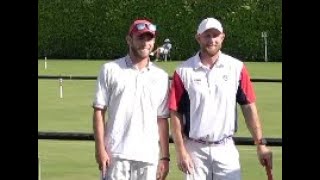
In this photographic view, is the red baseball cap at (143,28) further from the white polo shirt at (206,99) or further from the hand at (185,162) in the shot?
the hand at (185,162)

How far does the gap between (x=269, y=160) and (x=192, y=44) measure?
25587 mm

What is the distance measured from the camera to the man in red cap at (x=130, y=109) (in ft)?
16.1

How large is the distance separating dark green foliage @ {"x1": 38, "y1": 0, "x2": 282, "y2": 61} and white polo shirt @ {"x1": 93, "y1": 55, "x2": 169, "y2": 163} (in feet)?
81.4

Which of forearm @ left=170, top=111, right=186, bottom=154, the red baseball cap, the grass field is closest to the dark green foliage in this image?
the grass field

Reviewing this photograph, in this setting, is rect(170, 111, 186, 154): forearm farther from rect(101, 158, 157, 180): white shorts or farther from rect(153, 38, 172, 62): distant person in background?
rect(153, 38, 172, 62): distant person in background

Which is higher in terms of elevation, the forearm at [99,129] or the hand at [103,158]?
the forearm at [99,129]

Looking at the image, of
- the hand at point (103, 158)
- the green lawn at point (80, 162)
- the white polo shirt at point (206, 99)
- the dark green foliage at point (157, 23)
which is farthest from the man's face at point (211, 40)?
the dark green foliage at point (157, 23)

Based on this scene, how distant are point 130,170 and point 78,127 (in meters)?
5.92

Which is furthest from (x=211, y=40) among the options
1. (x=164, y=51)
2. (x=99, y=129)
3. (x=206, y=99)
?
(x=164, y=51)

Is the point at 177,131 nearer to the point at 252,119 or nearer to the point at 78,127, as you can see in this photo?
the point at 252,119

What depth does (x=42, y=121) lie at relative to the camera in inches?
451

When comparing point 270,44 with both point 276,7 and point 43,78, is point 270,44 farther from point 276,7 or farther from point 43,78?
point 43,78

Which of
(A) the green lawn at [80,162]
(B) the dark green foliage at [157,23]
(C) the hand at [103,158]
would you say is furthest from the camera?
(B) the dark green foliage at [157,23]

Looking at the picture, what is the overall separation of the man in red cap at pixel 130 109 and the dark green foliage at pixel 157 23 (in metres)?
24.8
